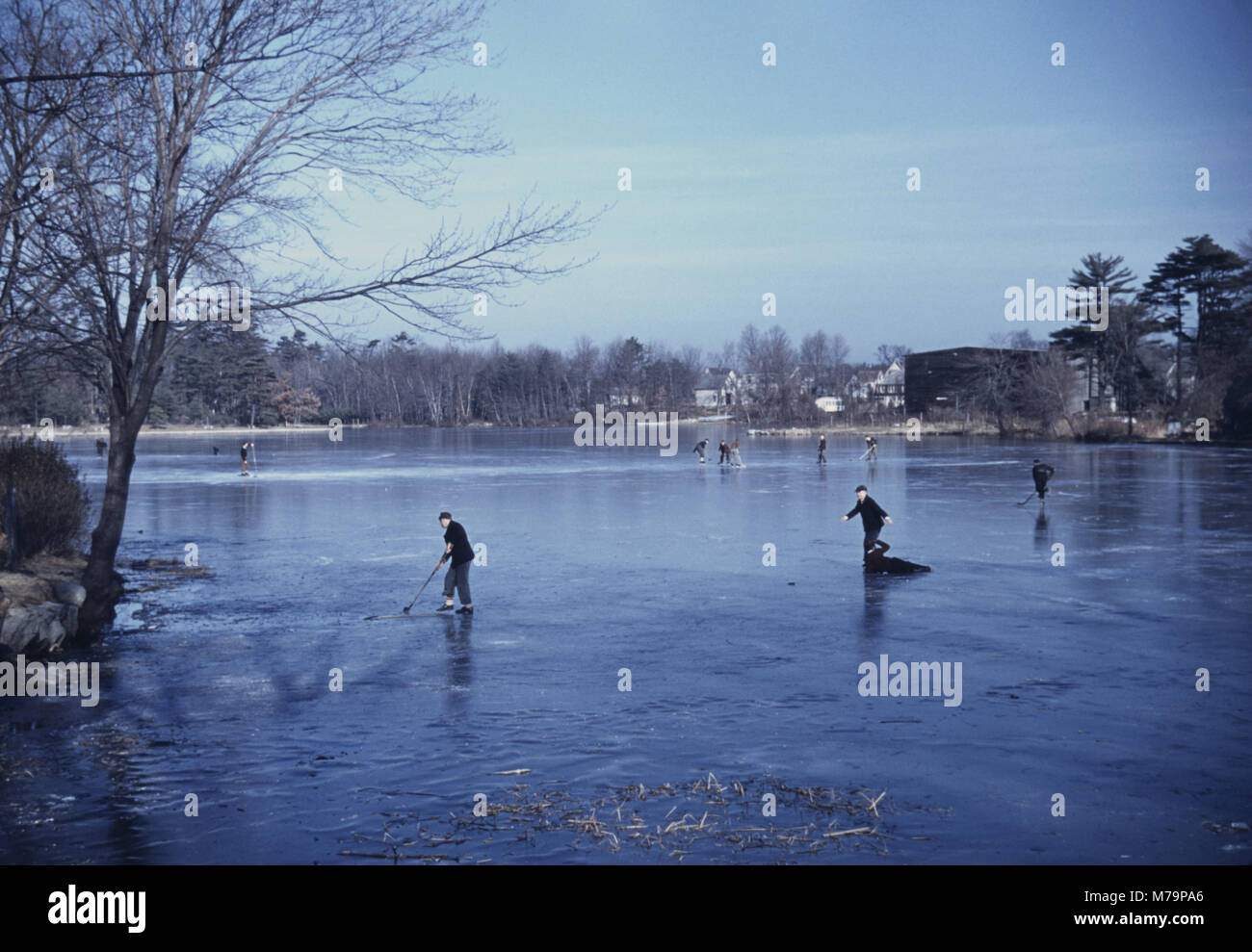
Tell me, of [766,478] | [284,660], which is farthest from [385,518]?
[766,478]

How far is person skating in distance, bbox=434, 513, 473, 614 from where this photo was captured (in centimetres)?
1562

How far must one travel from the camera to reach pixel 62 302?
41.9ft

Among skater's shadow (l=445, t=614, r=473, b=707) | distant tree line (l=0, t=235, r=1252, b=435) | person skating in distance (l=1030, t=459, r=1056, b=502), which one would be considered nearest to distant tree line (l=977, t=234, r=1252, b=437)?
distant tree line (l=0, t=235, r=1252, b=435)

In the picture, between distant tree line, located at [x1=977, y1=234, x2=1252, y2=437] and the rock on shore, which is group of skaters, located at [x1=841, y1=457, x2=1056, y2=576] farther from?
distant tree line, located at [x1=977, y1=234, x2=1252, y2=437]

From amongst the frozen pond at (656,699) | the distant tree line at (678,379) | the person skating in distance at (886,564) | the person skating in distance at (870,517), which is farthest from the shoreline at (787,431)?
the person skating in distance at (886,564)

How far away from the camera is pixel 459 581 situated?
623 inches

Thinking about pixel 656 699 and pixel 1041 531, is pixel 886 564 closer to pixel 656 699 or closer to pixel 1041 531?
pixel 1041 531

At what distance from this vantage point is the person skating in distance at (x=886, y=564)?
18.5 m

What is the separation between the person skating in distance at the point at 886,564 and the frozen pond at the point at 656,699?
1.55ft

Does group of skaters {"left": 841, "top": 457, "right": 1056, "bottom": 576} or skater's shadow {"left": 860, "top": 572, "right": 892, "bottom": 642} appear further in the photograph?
group of skaters {"left": 841, "top": 457, "right": 1056, "bottom": 576}

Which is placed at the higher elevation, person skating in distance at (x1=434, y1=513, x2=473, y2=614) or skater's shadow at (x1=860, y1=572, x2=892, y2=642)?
person skating in distance at (x1=434, y1=513, x2=473, y2=614)

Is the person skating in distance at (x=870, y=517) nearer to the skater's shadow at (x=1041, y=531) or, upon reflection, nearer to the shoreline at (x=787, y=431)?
the skater's shadow at (x=1041, y=531)

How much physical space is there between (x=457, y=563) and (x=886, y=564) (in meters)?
7.42
